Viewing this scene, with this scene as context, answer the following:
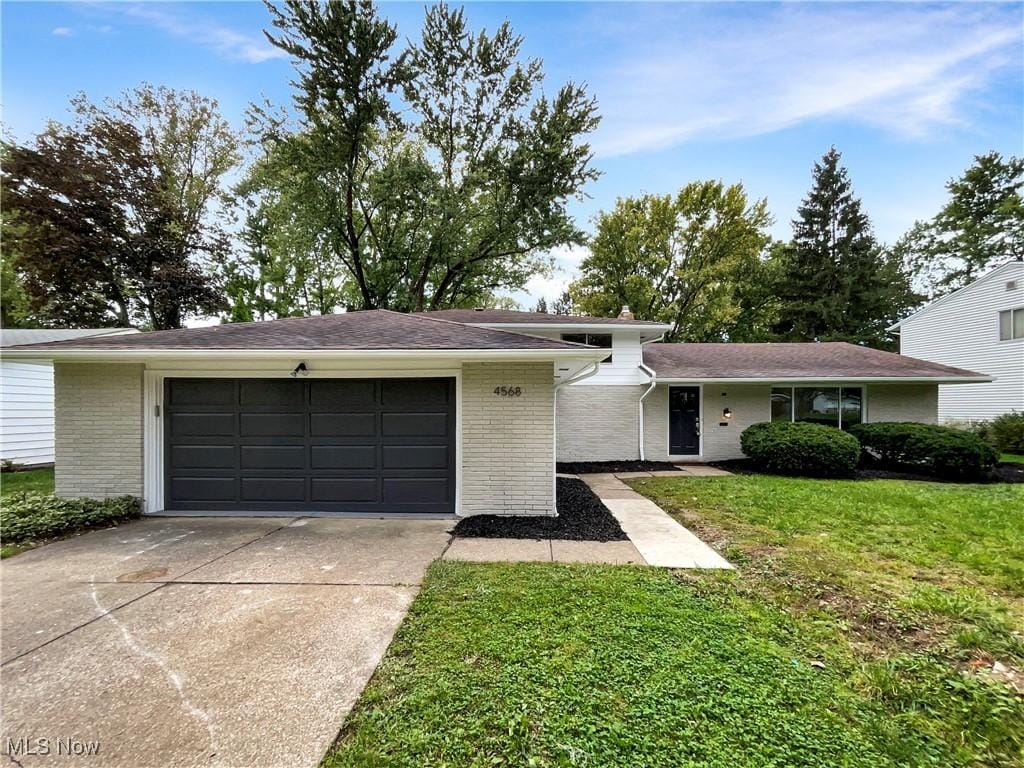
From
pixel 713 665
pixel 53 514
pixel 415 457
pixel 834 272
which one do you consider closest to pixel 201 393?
pixel 53 514

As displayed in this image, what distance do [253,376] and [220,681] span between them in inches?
192

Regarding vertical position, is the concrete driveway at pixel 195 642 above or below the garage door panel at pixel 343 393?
below

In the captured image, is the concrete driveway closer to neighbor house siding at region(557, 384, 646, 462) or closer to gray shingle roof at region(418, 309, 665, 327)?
neighbor house siding at region(557, 384, 646, 462)

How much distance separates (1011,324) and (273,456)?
21755 mm

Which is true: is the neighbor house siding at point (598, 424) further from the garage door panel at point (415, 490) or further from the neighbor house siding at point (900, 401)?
the neighbor house siding at point (900, 401)

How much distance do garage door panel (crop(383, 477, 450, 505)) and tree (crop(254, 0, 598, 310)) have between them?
12.4 m

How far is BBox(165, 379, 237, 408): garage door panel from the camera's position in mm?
6488

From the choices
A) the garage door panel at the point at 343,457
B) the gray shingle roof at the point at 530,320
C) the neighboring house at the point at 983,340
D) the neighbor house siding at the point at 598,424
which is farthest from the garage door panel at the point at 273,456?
the neighboring house at the point at 983,340

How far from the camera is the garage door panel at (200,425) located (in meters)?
6.49

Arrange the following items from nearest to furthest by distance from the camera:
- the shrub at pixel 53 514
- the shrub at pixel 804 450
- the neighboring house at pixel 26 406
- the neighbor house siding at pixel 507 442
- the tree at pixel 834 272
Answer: the shrub at pixel 53 514
the neighbor house siding at pixel 507 442
the shrub at pixel 804 450
the neighboring house at pixel 26 406
the tree at pixel 834 272

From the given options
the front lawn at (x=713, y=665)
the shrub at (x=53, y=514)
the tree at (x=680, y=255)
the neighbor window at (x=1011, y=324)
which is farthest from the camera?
the tree at (x=680, y=255)

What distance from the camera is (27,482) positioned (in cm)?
848

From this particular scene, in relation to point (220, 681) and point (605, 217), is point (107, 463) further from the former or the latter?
point (605, 217)

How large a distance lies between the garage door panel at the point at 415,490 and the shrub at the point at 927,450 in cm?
1095
